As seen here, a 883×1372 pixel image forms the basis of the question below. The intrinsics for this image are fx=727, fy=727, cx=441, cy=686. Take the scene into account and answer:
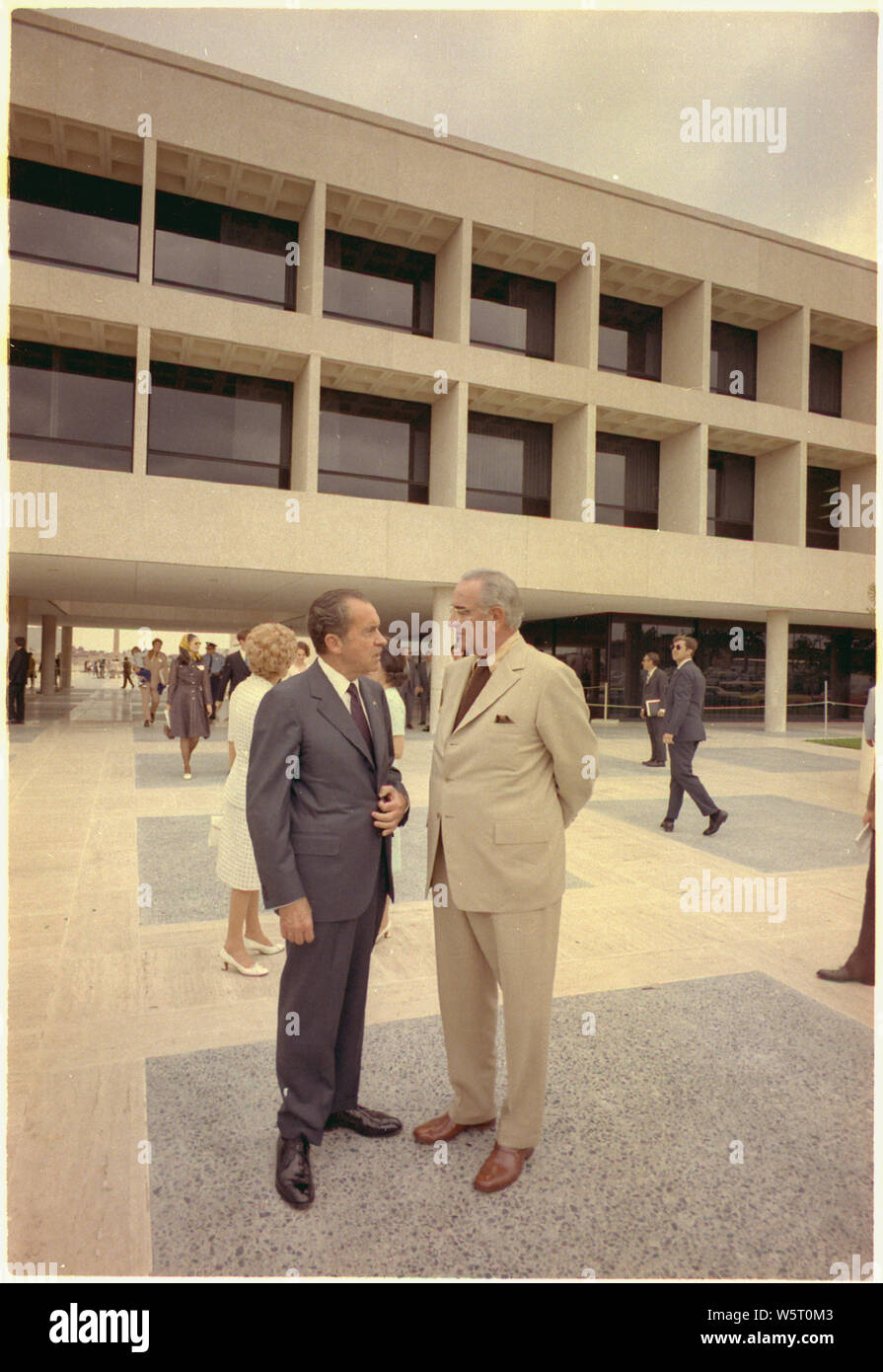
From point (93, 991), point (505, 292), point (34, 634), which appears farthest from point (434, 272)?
point (34, 634)

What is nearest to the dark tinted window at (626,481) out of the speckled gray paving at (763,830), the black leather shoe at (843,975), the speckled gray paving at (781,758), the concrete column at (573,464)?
the concrete column at (573,464)

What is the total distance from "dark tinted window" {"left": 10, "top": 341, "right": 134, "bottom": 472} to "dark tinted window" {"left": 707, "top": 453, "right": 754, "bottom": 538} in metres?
17.4

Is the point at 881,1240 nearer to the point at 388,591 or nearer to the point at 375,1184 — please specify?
the point at 375,1184

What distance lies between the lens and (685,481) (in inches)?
837

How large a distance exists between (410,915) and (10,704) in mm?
15058

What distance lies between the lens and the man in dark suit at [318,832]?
2.46m

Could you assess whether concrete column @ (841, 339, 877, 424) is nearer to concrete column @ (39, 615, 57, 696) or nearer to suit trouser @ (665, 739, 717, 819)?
suit trouser @ (665, 739, 717, 819)

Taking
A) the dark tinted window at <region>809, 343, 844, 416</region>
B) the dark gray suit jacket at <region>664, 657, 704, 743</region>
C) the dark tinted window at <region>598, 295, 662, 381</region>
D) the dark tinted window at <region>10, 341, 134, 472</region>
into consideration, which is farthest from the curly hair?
the dark tinted window at <region>809, 343, 844, 416</region>

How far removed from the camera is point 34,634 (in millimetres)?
72250

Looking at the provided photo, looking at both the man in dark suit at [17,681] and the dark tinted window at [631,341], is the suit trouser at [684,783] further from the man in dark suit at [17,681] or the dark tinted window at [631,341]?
the dark tinted window at [631,341]

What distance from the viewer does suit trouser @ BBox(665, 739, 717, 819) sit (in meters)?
7.74

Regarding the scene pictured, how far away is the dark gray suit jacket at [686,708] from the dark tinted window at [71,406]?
1475 centimetres

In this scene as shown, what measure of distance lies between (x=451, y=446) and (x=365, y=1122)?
17.2 m

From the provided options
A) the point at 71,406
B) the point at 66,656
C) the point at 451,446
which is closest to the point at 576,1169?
the point at 451,446
